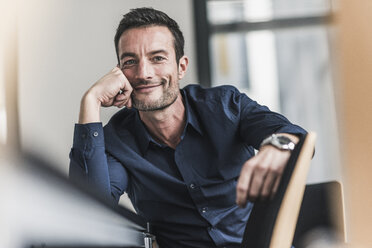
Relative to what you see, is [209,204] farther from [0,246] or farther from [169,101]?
[0,246]

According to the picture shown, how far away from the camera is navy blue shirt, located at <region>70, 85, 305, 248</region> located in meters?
0.73

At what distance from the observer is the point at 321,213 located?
822 mm

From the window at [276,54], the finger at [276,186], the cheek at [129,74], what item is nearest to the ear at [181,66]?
the cheek at [129,74]

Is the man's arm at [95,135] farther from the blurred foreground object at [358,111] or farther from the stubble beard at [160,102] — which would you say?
the blurred foreground object at [358,111]

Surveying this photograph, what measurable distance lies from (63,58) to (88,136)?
0.72 metres

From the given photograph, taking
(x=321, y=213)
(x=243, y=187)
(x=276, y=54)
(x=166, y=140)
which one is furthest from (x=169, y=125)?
(x=276, y=54)

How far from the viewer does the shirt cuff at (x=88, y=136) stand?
659 millimetres

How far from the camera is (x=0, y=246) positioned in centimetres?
97

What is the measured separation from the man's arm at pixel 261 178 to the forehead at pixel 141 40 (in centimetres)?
36

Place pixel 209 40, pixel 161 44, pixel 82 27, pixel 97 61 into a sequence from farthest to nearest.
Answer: pixel 209 40
pixel 82 27
pixel 97 61
pixel 161 44

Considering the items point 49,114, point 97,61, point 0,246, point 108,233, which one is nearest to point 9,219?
point 0,246

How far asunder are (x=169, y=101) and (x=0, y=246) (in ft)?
1.83

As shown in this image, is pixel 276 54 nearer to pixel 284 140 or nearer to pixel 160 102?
pixel 160 102

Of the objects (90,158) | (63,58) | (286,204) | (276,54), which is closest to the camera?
(286,204)
